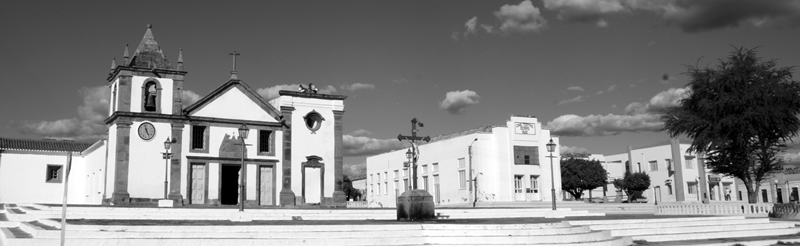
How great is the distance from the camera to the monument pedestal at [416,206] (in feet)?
61.0

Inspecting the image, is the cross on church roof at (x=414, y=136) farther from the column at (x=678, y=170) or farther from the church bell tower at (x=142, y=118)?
the column at (x=678, y=170)

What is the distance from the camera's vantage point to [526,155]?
64.0m

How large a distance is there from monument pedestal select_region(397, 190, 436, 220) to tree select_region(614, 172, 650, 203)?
60.2 m

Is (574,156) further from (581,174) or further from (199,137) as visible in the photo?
(199,137)

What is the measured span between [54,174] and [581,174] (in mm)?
54047

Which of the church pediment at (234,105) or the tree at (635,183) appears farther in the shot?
the tree at (635,183)

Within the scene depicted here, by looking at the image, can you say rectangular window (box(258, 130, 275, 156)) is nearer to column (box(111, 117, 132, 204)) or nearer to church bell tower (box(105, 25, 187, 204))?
church bell tower (box(105, 25, 187, 204))

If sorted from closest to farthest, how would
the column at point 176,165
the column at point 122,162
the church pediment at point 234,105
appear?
the column at point 122,162
the column at point 176,165
the church pediment at point 234,105

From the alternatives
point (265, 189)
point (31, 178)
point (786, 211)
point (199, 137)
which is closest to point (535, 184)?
point (265, 189)

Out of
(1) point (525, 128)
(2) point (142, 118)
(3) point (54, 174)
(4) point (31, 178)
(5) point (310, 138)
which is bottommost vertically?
(4) point (31, 178)

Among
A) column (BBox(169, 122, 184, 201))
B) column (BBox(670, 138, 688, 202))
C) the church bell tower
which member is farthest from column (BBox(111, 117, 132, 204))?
column (BBox(670, 138, 688, 202))

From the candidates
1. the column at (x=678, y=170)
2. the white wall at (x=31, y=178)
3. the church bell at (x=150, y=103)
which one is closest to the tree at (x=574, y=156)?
the column at (x=678, y=170)

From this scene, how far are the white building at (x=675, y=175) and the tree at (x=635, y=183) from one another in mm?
2091

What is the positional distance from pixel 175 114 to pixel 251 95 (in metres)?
4.15
